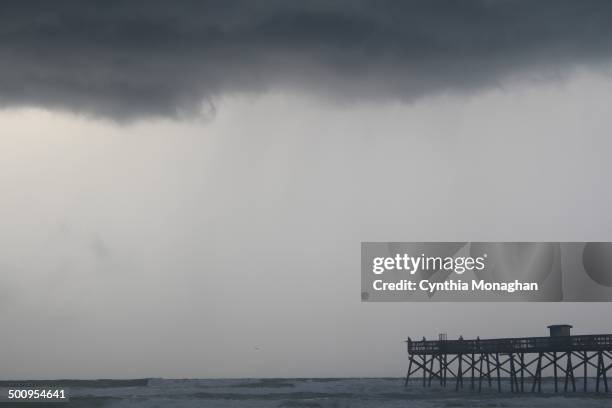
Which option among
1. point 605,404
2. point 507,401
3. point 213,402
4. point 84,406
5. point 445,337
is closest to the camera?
point 605,404

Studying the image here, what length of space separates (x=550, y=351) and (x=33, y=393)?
4448 cm

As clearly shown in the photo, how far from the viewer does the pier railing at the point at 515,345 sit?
54.8 metres

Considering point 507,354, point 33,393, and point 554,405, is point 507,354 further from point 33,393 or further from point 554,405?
point 33,393

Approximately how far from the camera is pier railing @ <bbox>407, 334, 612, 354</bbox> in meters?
54.8

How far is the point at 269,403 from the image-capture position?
205ft

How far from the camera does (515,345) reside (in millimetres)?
60594

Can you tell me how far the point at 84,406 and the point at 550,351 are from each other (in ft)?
122

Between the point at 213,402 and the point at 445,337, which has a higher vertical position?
the point at 445,337

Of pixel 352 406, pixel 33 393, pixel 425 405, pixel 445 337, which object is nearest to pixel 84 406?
pixel 33 393

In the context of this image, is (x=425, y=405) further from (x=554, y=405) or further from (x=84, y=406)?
(x=84, y=406)

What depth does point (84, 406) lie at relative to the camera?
6006cm

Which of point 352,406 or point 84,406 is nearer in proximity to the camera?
point 352,406

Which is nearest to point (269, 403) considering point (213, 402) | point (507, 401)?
point (213, 402)

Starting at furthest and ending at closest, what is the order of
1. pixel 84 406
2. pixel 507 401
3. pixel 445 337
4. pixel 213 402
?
1. pixel 445 337
2. pixel 213 402
3. pixel 84 406
4. pixel 507 401
